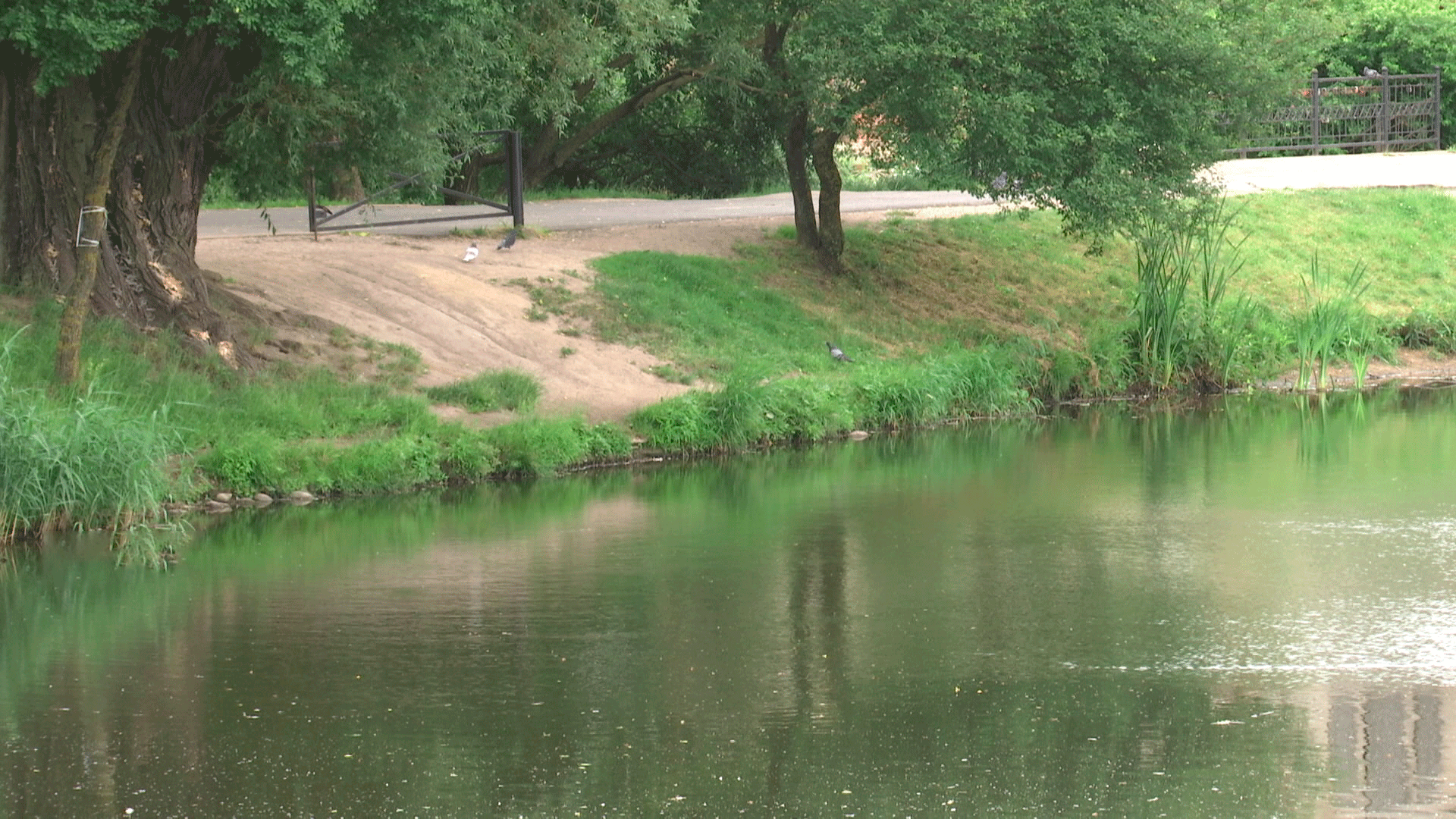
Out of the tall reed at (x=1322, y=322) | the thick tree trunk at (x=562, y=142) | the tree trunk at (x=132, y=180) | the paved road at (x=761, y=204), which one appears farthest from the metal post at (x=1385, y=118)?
the tree trunk at (x=132, y=180)

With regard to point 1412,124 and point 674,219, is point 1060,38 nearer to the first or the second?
point 674,219

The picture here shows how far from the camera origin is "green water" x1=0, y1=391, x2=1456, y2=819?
27.1 ft

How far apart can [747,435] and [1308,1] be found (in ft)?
49.1

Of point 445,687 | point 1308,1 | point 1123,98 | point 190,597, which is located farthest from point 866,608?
point 1308,1

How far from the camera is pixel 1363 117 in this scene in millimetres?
37312


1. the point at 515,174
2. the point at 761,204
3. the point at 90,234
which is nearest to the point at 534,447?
the point at 90,234

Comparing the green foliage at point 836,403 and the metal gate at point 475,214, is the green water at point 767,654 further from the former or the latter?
the metal gate at point 475,214

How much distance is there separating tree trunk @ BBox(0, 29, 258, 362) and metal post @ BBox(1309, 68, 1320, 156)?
2557cm

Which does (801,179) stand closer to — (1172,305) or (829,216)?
(829,216)

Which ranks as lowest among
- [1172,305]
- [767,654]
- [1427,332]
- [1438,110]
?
[767,654]

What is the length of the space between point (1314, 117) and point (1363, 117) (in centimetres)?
110

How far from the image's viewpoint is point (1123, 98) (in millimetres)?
19922

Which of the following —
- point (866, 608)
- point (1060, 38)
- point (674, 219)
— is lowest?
point (866, 608)

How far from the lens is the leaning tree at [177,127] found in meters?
15.4
